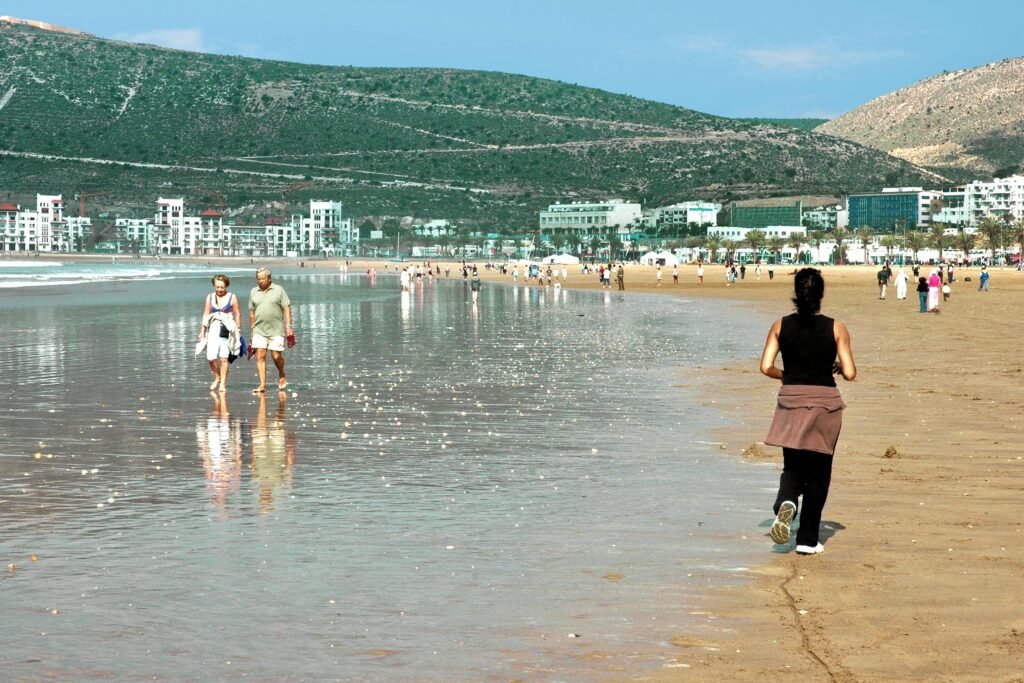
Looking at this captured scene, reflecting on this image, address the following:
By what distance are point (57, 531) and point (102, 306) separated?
128 feet

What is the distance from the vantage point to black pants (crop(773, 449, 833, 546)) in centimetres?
703

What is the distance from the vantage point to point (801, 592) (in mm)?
6234

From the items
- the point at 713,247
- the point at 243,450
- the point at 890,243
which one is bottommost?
the point at 713,247

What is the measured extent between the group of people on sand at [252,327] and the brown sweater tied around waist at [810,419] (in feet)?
30.0

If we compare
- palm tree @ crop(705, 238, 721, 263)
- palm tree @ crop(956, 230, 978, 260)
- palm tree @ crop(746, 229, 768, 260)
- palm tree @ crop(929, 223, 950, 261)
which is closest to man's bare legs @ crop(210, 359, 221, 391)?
palm tree @ crop(956, 230, 978, 260)

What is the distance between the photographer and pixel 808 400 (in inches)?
280

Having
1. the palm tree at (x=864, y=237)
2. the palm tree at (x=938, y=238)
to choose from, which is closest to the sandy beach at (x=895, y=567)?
the palm tree at (x=938, y=238)

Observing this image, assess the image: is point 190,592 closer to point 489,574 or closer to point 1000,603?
point 489,574

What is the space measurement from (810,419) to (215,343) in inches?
391

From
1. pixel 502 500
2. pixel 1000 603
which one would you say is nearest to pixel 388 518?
pixel 502 500

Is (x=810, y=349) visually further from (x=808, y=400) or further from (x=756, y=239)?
(x=756, y=239)

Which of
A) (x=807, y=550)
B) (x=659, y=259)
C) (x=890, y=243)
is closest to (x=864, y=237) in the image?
(x=890, y=243)

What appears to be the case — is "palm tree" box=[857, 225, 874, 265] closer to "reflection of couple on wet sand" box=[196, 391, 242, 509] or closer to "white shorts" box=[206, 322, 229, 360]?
"white shorts" box=[206, 322, 229, 360]

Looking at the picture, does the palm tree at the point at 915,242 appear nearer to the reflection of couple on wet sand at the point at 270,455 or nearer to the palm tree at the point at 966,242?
the palm tree at the point at 966,242
